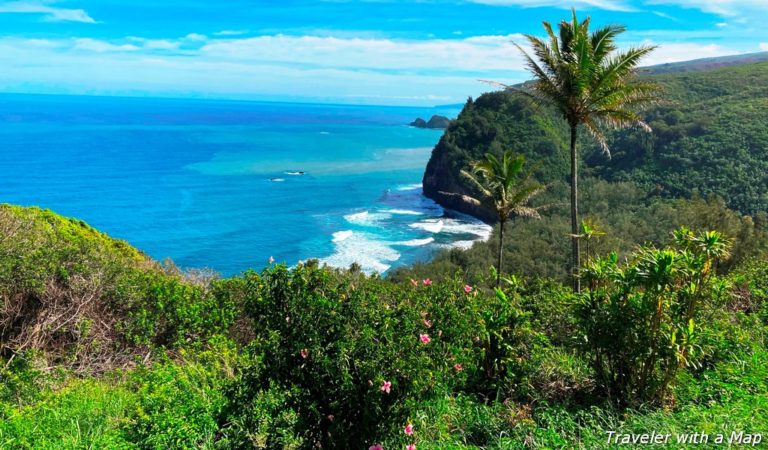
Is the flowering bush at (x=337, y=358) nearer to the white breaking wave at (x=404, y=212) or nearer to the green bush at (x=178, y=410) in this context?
the green bush at (x=178, y=410)

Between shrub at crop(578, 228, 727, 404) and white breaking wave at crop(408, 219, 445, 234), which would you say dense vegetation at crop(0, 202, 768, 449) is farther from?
white breaking wave at crop(408, 219, 445, 234)

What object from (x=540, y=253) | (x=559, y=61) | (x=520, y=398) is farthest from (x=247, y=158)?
(x=520, y=398)

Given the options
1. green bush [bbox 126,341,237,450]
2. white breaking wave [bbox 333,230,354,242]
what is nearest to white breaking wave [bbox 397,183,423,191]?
white breaking wave [bbox 333,230,354,242]

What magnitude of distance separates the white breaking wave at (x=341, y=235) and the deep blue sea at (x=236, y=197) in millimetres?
121

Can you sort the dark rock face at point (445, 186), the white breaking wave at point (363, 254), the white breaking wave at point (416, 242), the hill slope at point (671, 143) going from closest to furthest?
the white breaking wave at point (363, 254), the hill slope at point (671, 143), the white breaking wave at point (416, 242), the dark rock face at point (445, 186)

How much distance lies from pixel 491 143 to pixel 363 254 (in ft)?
134

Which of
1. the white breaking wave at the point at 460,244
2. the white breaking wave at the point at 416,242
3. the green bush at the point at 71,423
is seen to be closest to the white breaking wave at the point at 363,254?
the white breaking wave at the point at 416,242

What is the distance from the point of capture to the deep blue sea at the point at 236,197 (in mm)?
55250

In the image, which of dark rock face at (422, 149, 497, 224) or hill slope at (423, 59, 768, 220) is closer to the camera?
hill slope at (423, 59, 768, 220)

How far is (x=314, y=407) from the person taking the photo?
5.05 meters

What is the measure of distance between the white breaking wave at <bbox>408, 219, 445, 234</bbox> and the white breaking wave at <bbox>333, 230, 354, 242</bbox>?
907 cm

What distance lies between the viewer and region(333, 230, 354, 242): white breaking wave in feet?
193

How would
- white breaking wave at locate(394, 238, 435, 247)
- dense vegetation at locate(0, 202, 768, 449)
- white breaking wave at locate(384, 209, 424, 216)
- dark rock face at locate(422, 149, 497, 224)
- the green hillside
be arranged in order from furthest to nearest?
dark rock face at locate(422, 149, 497, 224) < white breaking wave at locate(384, 209, 424, 216) < white breaking wave at locate(394, 238, 435, 247) < the green hillside < dense vegetation at locate(0, 202, 768, 449)

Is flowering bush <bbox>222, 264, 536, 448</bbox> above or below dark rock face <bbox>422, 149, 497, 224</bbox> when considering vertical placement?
above
